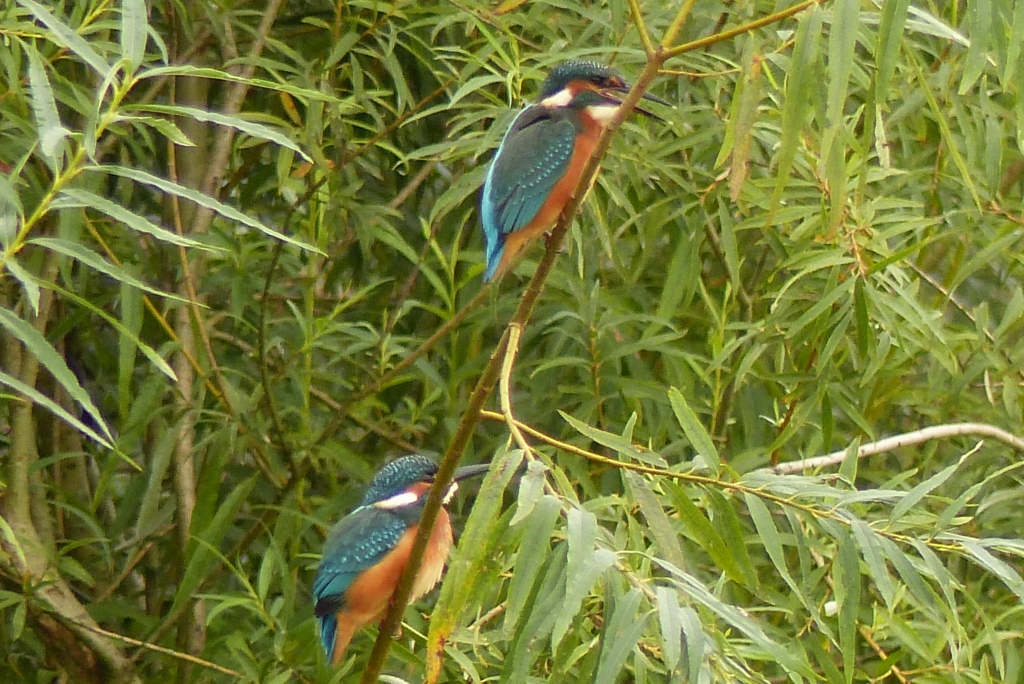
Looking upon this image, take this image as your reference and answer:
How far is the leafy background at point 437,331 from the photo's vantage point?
2055 millimetres

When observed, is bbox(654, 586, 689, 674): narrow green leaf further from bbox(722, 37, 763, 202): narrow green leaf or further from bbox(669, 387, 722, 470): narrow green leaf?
bbox(722, 37, 763, 202): narrow green leaf

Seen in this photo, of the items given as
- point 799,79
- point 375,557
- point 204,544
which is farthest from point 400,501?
point 799,79

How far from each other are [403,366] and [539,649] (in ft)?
2.64

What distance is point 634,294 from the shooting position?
8.15ft

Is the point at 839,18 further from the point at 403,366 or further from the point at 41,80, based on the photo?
the point at 403,366

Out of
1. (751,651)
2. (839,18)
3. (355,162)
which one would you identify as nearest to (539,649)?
(751,651)

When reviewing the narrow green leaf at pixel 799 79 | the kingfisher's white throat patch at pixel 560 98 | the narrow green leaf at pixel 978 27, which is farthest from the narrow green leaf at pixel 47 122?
the kingfisher's white throat patch at pixel 560 98

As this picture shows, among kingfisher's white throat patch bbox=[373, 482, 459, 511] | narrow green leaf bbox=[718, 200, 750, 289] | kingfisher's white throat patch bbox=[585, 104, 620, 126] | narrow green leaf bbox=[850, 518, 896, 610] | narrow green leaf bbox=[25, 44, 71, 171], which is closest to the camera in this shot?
narrow green leaf bbox=[25, 44, 71, 171]

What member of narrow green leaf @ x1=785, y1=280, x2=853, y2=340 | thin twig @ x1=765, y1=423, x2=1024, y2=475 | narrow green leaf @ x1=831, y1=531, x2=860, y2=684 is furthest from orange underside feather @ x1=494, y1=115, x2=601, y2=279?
narrow green leaf @ x1=831, y1=531, x2=860, y2=684

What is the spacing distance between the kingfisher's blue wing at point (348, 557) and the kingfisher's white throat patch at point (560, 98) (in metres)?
0.73

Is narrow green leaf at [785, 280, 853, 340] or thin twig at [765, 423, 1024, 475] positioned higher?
narrow green leaf at [785, 280, 853, 340]

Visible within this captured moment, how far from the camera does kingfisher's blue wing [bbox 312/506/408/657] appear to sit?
1909 millimetres

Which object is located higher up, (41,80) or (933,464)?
(41,80)

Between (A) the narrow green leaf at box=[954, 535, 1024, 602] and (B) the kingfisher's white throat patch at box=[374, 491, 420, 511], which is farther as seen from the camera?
(B) the kingfisher's white throat patch at box=[374, 491, 420, 511]
